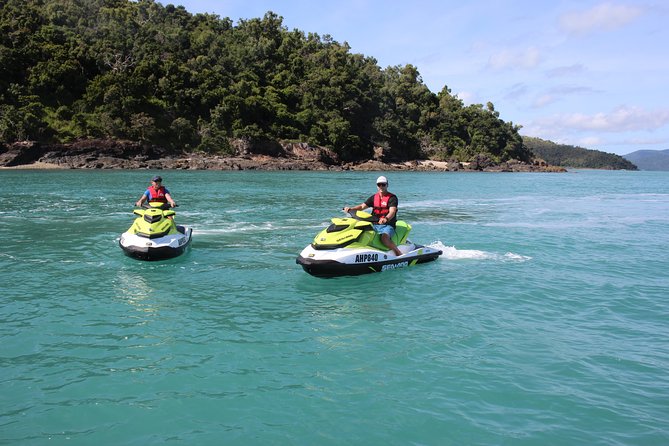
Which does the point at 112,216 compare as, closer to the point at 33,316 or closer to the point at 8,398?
the point at 33,316

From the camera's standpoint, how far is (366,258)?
10875 millimetres

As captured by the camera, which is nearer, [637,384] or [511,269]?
[637,384]

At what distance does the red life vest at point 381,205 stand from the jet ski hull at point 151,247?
477 cm

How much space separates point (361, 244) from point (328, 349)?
422cm

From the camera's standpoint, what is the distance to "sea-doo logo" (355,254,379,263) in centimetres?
1073

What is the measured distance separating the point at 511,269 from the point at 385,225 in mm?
3237

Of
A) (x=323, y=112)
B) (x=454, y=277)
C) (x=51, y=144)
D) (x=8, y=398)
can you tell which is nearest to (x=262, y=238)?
(x=454, y=277)

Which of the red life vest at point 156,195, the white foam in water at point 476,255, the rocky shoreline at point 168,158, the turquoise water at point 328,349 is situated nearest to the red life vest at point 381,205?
the turquoise water at point 328,349

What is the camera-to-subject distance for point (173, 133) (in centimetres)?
7800

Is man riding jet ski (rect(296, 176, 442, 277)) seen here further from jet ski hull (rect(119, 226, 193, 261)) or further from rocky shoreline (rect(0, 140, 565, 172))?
rocky shoreline (rect(0, 140, 565, 172))

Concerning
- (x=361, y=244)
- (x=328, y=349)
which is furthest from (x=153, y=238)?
(x=328, y=349)

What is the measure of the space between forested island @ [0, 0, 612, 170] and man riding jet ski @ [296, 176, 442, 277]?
61.8 meters

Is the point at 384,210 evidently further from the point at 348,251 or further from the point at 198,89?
the point at 198,89

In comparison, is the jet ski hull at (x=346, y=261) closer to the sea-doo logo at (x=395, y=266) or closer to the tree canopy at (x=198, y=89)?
the sea-doo logo at (x=395, y=266)
